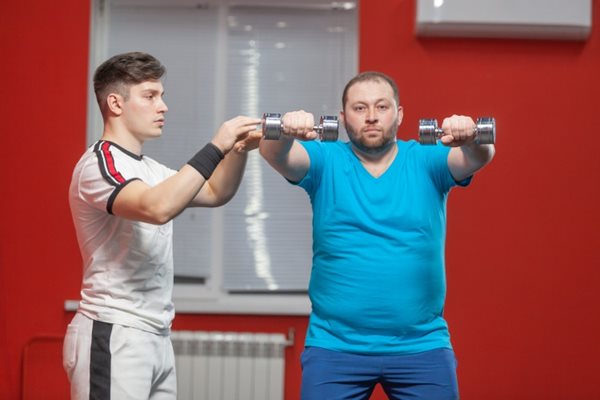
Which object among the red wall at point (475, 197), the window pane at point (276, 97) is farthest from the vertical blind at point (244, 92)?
the red wall at point (475, 197)

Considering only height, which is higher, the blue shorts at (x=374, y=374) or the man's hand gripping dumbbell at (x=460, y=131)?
the man's hand gripping dumbbell at (x=460, y=131)

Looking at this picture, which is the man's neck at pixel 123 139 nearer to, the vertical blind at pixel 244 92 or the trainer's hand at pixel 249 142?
the trainer's hand at pixel 249 142

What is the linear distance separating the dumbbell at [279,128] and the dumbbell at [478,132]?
0.24m

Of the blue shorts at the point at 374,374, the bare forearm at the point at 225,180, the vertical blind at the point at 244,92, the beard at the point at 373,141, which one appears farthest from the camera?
the vertical blind at the point at 244,92

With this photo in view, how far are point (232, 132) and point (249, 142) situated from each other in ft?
0.70

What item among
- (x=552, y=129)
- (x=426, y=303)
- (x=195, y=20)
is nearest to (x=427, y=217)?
(x=426, y=303)

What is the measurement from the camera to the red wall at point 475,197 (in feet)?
13.5

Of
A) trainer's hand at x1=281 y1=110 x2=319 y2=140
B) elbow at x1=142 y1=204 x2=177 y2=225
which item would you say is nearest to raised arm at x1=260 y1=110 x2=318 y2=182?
trainer's hand at x1=281 y1=110 x2=319 y2=140

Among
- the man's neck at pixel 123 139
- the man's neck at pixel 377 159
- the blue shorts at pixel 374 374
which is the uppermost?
the man's neck at pixel 123 139

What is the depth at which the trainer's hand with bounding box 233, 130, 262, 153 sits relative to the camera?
2.54 m

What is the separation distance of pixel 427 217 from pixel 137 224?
79 centimetres

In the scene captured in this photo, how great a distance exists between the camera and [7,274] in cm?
419

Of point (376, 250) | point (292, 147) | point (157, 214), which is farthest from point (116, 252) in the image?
point (376, 250)

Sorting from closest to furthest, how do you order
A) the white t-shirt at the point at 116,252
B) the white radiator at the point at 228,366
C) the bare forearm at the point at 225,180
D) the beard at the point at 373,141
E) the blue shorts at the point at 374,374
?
the white t-shirt at the point at 116,252 < the blue shorts at the point at 374,374 < the beard at the point at 373,141 < the bare forearm at the point at 225,180 < the white radiator at the point at 228,366
